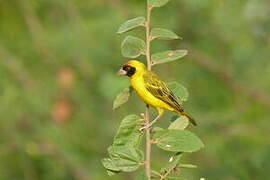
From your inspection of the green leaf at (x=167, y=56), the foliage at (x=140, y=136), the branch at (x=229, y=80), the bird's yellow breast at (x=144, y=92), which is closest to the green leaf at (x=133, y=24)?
the foliage at (x=140, y=136)

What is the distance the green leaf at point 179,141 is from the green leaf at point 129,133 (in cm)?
12

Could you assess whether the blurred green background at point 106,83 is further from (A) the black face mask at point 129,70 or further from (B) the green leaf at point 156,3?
(B) the green leaf at point 156,3

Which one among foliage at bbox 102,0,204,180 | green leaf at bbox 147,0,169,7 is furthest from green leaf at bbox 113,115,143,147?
green leaf at bbox 147,0,169,7

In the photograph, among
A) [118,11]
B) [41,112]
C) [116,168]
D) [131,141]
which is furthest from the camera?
[118,11]

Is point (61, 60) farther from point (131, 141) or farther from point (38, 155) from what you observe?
point (131, 141)

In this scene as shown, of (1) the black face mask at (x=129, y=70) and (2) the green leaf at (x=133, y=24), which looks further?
(1) the black face mask at (x=129, y=70)

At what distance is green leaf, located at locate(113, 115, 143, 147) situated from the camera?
2.88m

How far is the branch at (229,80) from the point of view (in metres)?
7.92

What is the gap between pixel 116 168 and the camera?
2.71 metres

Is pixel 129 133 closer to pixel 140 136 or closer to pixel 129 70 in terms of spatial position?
Result: pixel 140 136

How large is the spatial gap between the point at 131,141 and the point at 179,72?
560cm

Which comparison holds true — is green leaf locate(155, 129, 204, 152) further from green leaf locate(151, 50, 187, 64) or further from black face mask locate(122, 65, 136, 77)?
black face mask locate(122, 65, 136, 77)

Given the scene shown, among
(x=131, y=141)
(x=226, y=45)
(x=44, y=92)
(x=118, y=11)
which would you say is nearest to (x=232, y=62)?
(x=226, y=45)

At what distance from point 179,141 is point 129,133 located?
0.87ft
